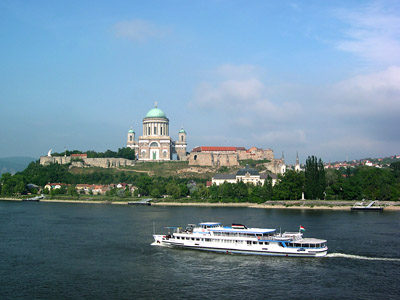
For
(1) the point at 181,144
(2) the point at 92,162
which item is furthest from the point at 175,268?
(1) the point at 181,144

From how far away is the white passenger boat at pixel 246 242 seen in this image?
31.2 meters

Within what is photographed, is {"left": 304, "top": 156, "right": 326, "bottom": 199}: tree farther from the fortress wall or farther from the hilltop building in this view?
the fortress wall

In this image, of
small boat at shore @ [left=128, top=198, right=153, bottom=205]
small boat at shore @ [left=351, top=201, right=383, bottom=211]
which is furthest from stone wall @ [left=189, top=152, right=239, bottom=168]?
small boat at shore @ [left=351, top=201, right=383, bottom=211]

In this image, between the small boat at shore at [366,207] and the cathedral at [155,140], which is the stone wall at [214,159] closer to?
the cathedral at [155,140]

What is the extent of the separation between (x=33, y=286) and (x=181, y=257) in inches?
413

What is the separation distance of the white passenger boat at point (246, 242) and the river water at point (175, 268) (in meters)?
0.69

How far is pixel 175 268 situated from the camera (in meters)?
28.2

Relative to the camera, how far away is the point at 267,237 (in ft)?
107

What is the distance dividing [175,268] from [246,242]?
6.63 metres

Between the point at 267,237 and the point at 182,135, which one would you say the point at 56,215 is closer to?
the point at 267,237

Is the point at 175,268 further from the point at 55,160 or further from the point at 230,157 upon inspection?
the point at 55,160

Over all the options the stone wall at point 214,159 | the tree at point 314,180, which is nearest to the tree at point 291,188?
the tree at point 314,180

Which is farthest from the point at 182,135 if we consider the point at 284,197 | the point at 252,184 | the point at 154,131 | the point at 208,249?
the point at 208,249

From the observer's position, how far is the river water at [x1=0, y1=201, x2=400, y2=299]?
23.3 meters
